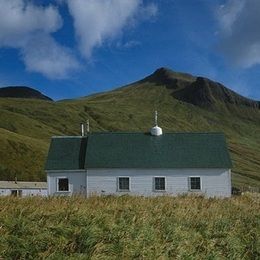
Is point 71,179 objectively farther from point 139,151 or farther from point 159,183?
point 159,183

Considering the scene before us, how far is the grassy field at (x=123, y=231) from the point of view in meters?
10.2

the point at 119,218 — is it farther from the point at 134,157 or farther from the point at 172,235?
the point at 134,157

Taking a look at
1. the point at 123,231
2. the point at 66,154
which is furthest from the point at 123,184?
the point at 123,231

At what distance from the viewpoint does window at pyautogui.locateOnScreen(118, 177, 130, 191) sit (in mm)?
49050

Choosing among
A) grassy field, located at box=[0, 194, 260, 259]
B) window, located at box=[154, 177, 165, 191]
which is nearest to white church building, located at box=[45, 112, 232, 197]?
window, located at box=[154, 177, 165, 191]

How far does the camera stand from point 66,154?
52.2 m

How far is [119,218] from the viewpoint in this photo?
480 inches

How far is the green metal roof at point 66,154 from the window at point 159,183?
6.96 m

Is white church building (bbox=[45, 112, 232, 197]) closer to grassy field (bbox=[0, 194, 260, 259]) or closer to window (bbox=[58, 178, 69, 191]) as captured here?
window (bbox=[58, 178, 69, 191])

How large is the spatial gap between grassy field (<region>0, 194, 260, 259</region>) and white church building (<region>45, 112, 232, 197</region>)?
3329 centimetres

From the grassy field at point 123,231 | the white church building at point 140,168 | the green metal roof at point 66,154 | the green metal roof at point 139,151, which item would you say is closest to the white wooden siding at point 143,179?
the white church building at point 140,168

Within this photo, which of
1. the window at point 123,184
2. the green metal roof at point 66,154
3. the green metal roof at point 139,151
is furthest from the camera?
the green metal roof at point 66,154

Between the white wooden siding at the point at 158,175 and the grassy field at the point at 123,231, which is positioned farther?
the white wooden siding at the point at 158,175

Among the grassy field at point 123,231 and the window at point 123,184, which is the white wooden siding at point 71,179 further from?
the grassy field at point 123,231
